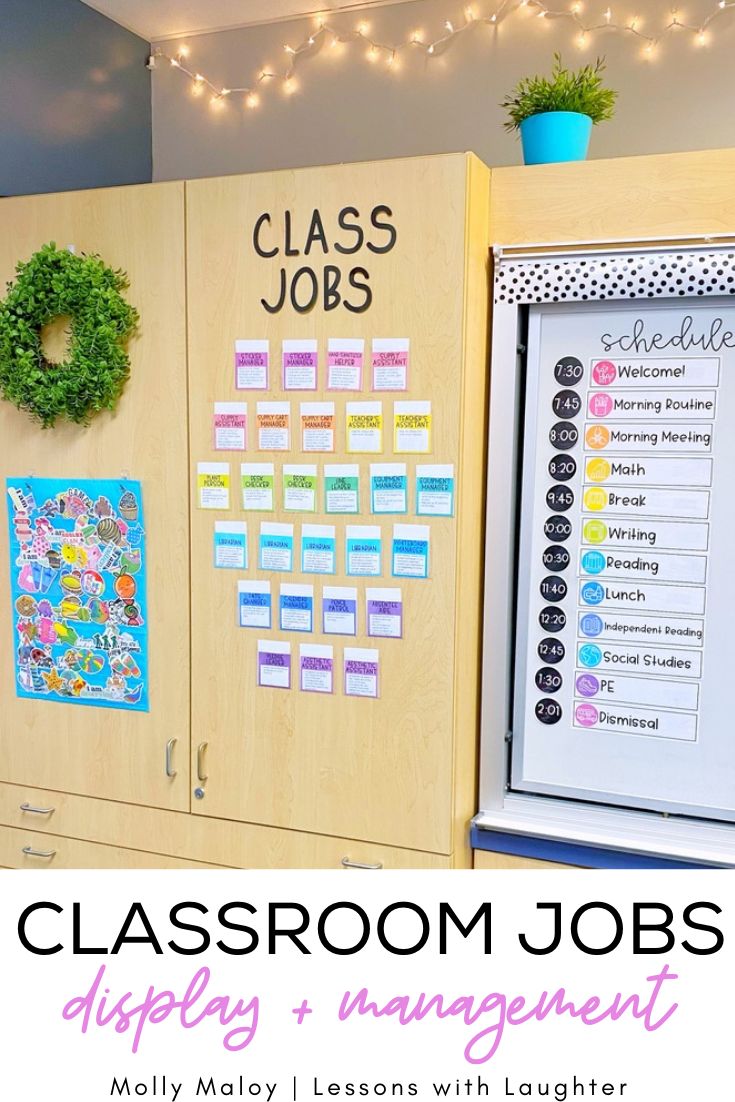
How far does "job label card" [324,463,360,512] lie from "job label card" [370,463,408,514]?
3cm

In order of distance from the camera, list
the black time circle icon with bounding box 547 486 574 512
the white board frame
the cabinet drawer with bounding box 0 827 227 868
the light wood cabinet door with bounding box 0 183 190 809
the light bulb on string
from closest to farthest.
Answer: the white board frame → the black time circle icon with bounding box 547 486 574 512 → the light wood cabinet door with bounding box 0 183 190 809 → the cabinet drawer with bounding box 0 827 227 868 → the light bulb on string

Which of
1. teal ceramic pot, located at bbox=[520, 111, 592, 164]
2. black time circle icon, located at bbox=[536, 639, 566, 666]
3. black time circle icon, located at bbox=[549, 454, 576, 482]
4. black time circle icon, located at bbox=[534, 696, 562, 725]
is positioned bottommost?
black time circle icon, located at bbox=[534, 696, 562, 725]

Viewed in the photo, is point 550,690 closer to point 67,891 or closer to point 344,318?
point 344,318

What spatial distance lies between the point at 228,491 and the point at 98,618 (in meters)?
0.42

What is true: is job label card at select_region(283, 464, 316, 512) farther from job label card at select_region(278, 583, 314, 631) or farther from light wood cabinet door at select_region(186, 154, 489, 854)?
job label card at select_region(278, 583, 314, 631)

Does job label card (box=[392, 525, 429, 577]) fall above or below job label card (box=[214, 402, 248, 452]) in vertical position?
below

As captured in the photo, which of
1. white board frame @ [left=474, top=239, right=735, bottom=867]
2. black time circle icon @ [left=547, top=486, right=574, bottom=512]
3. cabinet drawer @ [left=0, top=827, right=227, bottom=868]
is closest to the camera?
white board frame @ [left=474, top=239, right=735, bottom=867]

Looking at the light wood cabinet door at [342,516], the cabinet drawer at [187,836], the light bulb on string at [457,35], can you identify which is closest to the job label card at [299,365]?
the light wood cabinet door at [342,516]

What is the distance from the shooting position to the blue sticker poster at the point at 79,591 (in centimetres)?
213

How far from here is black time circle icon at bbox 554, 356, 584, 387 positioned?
75.9 inches

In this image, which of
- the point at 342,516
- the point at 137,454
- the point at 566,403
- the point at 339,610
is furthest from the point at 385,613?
the point at 137,454

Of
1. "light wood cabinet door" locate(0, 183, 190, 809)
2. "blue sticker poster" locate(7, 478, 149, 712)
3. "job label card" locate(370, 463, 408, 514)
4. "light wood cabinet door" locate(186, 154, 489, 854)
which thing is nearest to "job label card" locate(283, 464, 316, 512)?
"light wood cabinet door" locate(186, 154, 489, 854)

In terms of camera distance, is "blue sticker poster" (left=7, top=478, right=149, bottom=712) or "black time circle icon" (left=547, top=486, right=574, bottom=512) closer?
"black time circle icon" (left=547, top=486, right=574, bottom=512)

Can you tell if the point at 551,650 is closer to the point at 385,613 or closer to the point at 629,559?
the point at 629,559
